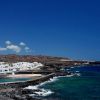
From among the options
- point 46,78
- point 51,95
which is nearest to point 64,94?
point 51,95

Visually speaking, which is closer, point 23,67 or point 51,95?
point 51,95

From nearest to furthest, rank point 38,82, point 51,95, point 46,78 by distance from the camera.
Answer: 1. point 51,95
2. point 38,82
3. point 46,78

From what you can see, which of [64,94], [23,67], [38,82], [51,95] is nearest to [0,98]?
[51,95]

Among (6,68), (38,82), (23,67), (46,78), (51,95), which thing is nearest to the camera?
(51,95)

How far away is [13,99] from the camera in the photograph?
51.7m

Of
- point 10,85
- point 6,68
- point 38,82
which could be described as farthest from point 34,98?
point 6,68

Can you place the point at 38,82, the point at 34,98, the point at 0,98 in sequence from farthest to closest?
1. the point at 38,82
2. the point at 34,98
3. the point at 0,98

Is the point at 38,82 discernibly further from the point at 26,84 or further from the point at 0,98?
the point at 0,98

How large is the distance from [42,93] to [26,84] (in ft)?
49.2

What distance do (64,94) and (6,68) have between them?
2305 inches

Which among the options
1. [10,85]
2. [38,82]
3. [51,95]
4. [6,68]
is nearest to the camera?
[51,95]

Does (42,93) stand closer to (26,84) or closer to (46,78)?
(26,84)

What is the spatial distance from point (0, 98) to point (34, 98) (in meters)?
7.51

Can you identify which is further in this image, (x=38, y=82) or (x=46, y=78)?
(x=46, y=78)
